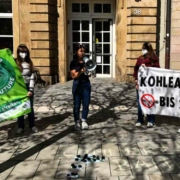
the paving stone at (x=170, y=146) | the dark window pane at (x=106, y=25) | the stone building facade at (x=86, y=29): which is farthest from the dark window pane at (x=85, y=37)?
the paving stone at (x=170, y=146)

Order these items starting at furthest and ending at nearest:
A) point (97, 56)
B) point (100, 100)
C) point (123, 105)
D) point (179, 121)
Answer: point (97, 56) → point (100, 100) → point (123, 105) → point (179, 121)

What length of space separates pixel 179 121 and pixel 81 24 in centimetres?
778

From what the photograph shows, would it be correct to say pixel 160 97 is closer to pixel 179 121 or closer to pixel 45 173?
pixel 179 121

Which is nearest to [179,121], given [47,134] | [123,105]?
[123,105]

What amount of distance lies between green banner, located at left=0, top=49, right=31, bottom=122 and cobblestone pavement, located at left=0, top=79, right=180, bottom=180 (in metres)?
0.60

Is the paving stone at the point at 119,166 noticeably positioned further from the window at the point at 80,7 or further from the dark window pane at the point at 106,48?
the window at the point at 80,7

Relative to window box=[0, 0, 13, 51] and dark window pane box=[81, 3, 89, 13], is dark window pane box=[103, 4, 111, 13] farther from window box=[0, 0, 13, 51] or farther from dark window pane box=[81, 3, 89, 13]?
window box=[0, 0, 13, 51]

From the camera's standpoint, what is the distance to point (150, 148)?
5.48 metres

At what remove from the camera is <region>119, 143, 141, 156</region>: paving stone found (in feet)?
17.2

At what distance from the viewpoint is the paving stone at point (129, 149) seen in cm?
523

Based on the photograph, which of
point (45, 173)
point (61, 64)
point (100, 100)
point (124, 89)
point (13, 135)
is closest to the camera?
point (45, 173)

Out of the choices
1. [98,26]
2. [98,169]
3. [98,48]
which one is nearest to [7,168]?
[98,169]

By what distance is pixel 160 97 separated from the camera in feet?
21.4

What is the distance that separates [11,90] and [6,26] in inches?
319
